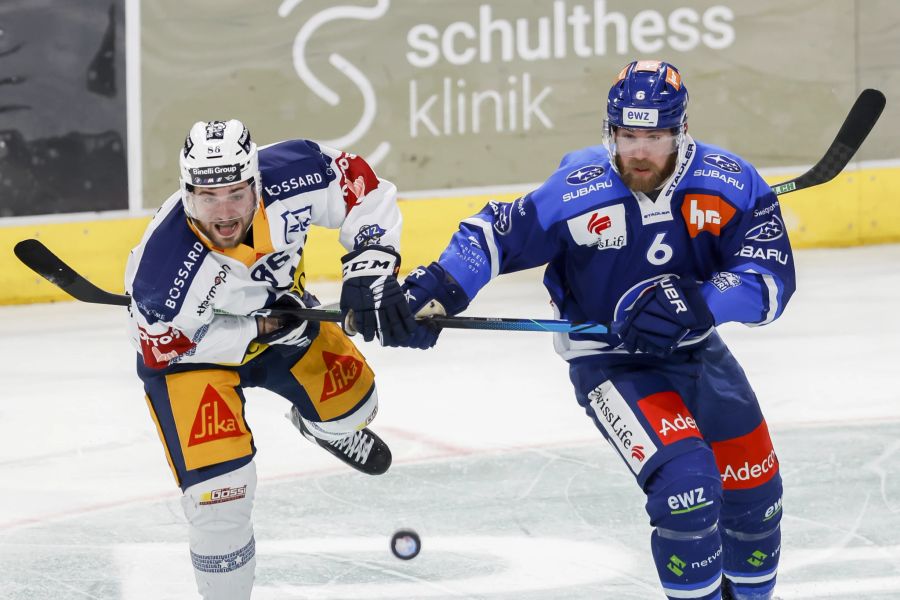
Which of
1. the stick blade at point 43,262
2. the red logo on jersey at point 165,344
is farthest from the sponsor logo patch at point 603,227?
the stick blade at point 43,262

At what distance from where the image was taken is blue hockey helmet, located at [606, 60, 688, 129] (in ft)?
10.8

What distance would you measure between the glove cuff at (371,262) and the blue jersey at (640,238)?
25cm

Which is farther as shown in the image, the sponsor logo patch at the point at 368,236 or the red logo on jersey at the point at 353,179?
the red logo on jersey at the point at 353,179

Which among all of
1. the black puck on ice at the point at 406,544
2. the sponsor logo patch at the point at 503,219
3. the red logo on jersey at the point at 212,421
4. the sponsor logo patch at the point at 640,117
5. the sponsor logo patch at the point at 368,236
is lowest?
the black puck on ice at the point at 406,544

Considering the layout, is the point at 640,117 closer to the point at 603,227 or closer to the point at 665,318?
the point at 603,227

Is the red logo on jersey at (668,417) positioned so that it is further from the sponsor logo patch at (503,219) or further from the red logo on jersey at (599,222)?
the sponsor logo patch at (503,219)

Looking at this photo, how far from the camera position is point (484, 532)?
4.35m

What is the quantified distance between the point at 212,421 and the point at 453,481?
132 cm

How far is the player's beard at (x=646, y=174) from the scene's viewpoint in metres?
3.36

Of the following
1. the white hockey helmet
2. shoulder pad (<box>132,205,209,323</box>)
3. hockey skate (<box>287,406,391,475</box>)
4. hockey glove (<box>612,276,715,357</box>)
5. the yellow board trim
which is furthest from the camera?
the yellow board trim

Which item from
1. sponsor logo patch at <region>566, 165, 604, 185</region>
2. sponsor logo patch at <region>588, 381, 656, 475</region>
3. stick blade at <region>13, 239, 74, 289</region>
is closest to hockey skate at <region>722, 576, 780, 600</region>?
sponsor logo patch at <region>588, 381, 656, 475</region>

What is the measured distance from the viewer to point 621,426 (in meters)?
3.38

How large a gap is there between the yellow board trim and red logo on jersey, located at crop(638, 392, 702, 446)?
4.39 metres

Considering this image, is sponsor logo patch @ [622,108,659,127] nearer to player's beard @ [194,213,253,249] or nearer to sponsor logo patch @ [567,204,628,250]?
sponsor logo patch @ [567,204,628,250]
